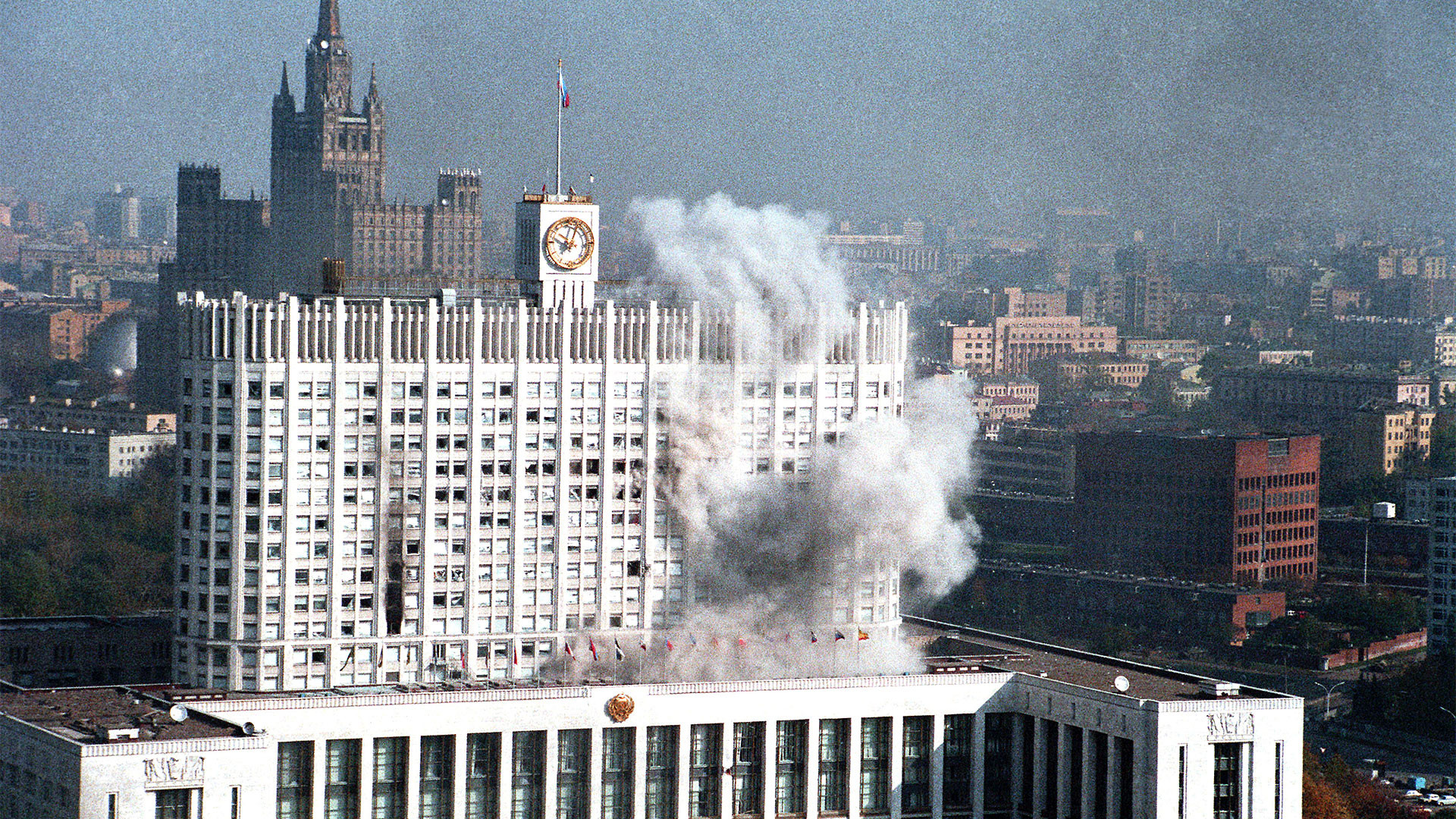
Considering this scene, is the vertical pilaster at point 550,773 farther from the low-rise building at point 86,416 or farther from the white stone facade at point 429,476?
the low-rise building at point 86,416

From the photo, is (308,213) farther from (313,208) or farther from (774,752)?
(774,752)

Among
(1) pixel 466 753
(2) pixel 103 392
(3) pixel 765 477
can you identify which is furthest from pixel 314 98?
(1) pixel 466 753

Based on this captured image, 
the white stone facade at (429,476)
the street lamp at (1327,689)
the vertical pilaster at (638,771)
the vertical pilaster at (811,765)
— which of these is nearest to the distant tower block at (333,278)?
the white stone facade at (429,476)

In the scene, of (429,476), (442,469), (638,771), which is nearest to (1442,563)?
(442,469)

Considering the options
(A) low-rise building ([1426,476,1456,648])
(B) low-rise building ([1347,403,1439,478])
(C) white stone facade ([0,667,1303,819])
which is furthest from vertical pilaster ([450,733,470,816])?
(B) low-rise building ([1347,403,1439,478])

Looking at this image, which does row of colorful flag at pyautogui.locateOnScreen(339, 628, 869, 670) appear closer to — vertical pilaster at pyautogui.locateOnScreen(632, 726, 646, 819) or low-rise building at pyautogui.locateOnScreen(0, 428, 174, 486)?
vertical pilaster at pyautogui.locateOnScreen(632, 726, 646, 819)

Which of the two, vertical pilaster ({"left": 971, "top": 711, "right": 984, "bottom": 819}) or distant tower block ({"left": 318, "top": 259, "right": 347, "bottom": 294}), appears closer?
vertical pilaster ({"left": 971, "top": 711, "right": 984, "bottom": 819})
